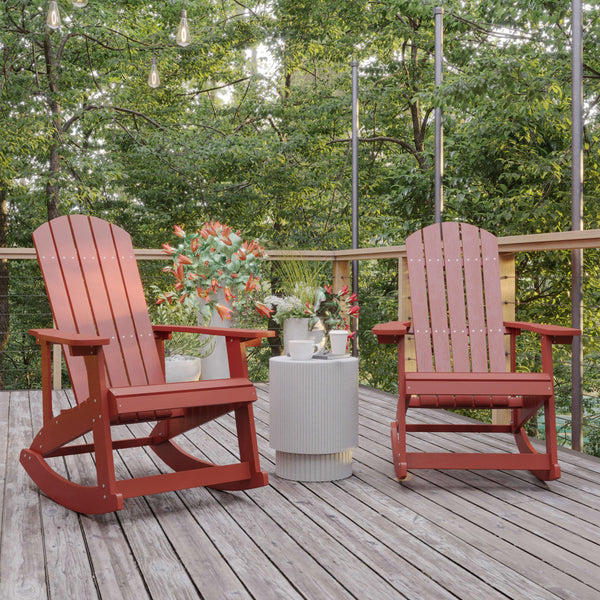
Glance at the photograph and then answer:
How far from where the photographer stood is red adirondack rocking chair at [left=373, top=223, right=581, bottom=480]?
105 inches

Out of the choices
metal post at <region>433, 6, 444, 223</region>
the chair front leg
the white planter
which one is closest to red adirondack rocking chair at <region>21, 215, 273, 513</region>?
the chair front leg

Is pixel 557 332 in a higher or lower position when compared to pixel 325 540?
higher

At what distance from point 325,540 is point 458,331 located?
1.32m

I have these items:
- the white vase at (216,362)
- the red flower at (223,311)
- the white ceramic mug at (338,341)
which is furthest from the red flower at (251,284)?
the white ceramic mug at (338,341)

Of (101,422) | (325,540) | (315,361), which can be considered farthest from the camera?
(315,361)

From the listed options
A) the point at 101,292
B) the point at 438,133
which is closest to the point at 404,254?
the point at 438,133

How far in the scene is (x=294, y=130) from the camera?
976cm

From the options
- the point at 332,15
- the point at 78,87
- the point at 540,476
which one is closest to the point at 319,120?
the point at 332,15

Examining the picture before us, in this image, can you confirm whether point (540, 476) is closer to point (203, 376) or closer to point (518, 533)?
point (518, 533)

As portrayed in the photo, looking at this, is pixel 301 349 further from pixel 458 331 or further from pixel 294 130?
pixel 294 130

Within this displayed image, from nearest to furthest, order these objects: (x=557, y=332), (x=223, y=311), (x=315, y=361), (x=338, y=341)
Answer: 1. (x=557, y=332)
2. (x=315, y=361)
3. (x=338, y=341)
4. (x=223, y=311)

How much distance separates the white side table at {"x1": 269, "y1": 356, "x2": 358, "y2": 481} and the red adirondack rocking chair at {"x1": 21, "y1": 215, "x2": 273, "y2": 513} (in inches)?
9.6

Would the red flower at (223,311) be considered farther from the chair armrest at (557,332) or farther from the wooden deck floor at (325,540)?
the chair armrest at (557,332)

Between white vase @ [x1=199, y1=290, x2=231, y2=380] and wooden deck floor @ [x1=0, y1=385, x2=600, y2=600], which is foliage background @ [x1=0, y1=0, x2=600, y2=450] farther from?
wooden deck floor @ [x1=0, y1=385, x2=600, y2=600]
